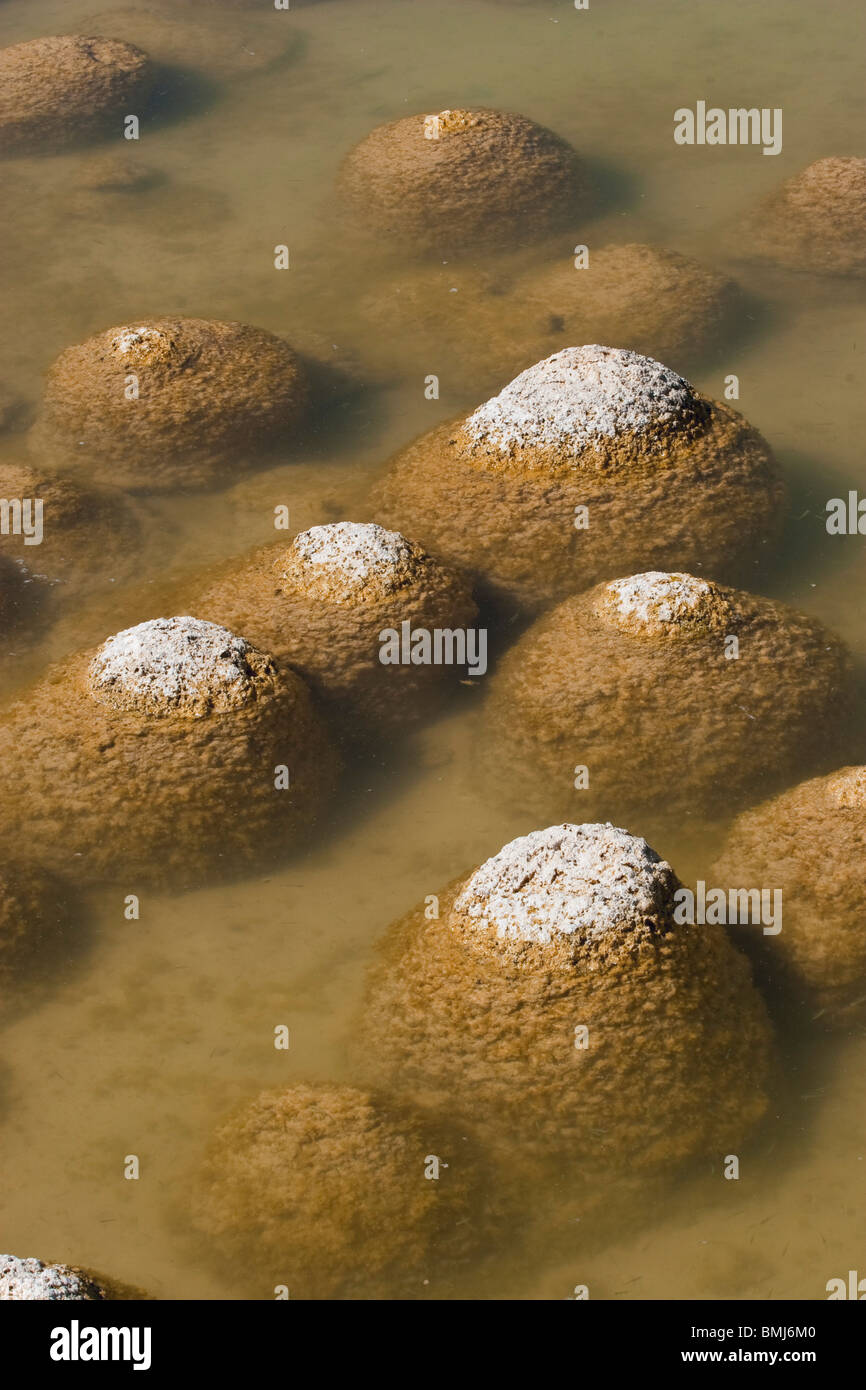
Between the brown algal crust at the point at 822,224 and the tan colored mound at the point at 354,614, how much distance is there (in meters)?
4.91

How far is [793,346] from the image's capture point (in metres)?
9.30

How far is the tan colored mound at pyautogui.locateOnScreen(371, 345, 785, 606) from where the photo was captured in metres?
7.11

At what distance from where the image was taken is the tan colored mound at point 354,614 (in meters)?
6.55

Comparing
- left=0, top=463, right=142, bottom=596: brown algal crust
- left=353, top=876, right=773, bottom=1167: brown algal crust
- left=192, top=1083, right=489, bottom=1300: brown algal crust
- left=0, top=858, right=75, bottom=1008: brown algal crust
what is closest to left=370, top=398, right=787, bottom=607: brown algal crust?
left=0, top=463, right=142, bottom=596: brown algal crust

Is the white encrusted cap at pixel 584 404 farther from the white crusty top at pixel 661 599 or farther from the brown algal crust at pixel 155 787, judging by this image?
the brown algal crust at pixel 155 787

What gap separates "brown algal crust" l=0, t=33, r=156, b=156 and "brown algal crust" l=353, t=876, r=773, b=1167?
9.24m

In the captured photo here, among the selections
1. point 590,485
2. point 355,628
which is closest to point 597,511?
point 590,485

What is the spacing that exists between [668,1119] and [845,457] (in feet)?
15.9

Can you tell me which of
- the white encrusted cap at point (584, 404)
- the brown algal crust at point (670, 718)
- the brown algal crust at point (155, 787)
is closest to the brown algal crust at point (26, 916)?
the brown algal crust at point (155, 787)

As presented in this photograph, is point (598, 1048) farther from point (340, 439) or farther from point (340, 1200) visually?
point (340, 439)

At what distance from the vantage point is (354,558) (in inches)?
260
